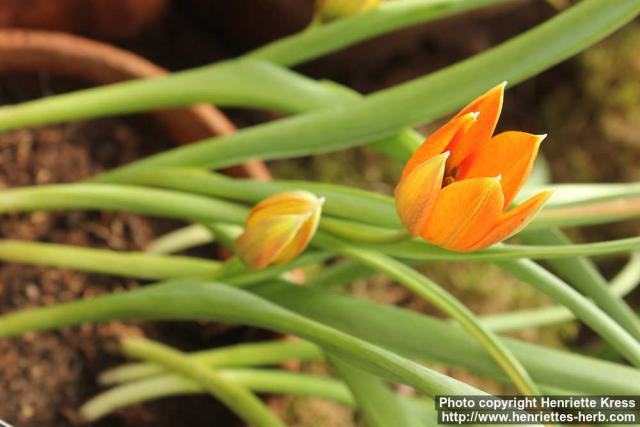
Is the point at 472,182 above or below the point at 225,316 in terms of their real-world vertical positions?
above

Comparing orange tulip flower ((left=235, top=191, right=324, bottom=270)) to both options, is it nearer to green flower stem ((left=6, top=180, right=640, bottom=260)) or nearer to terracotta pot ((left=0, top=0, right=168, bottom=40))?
green flower stem ((left=6, top=180, right=640, bottom=260))

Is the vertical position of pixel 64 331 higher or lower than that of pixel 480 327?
lower

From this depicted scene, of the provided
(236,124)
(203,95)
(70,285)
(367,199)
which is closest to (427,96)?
(367,199)

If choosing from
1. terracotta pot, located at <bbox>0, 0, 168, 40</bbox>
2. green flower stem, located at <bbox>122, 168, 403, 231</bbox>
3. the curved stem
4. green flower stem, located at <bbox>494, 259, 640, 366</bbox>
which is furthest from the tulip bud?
terracotta pot, located at <bbox>0, 0, 168, 40</bbox>

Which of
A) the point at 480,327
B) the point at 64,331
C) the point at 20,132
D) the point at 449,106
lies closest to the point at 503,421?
the point at 480,327

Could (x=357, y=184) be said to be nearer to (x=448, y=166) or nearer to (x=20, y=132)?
(x=20, y=132)

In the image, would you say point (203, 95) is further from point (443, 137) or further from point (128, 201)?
point (443, 137)
